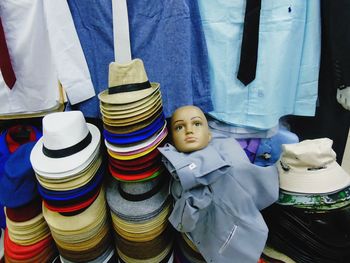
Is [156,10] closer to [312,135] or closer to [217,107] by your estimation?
[217,107]

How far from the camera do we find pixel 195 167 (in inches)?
32.9

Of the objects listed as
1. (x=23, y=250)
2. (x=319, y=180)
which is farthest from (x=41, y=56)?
(x=319, y=180)

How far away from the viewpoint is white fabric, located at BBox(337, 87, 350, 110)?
0.98 m

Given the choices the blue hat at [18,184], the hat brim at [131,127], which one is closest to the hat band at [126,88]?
the hat brim at [131,127]

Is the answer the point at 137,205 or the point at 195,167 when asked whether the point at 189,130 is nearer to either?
the point at 195,167

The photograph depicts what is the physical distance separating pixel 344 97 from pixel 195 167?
2.11ft

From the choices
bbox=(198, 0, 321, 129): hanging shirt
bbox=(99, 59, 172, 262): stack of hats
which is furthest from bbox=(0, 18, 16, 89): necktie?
bbox=(198, 0, 321, 129): hanging shirt

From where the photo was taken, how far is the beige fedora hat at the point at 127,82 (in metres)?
0.88

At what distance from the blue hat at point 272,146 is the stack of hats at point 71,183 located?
674 millimetres

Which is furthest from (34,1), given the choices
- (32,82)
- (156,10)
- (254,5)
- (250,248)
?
(250,248)

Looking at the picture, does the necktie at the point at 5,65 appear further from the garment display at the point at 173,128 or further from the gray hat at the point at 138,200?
the gray hat at the point at 138,200

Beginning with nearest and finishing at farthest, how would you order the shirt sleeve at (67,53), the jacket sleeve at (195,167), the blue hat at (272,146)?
the jacket sleeve at (195,167) → the shirt sleeve at (67,53) → the blue hat at (272,146)

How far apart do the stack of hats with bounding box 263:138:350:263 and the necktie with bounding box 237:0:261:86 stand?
308 mm

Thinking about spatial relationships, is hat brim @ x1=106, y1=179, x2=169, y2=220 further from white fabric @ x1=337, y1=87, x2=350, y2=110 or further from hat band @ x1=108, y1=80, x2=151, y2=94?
white fabric @ x1=337, y1=87, x2=350, y2=110
